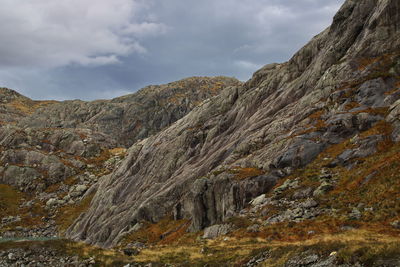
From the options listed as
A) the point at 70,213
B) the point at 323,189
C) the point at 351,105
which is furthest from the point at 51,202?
the point at 351,105

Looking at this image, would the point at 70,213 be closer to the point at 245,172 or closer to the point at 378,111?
the point at 245,172

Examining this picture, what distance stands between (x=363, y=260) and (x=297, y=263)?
4.68 metres

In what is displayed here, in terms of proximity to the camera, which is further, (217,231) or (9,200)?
(9,200)

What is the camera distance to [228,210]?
153 feet

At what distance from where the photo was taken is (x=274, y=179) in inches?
1818

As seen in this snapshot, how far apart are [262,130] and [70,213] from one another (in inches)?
3444

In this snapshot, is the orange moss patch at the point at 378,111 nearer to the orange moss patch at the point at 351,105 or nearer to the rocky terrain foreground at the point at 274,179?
the rocky terrain foreground at the point at 274,179

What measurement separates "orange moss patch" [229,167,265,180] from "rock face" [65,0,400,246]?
7.3 inches

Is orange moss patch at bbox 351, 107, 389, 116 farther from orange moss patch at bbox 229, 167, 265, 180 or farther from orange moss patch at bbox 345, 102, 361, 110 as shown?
orange moss patch at bbox 229, 167, 265, 180

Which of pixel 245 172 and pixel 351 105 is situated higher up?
pixel 351 105

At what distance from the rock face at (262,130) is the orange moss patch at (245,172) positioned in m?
0.19

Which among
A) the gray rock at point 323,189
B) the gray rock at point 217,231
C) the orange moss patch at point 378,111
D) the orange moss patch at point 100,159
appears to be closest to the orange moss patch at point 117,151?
the orange moss patch at point 100,159

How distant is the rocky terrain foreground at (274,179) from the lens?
27.4 meters

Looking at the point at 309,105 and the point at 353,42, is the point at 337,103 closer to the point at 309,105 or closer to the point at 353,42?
the point at 309,105
